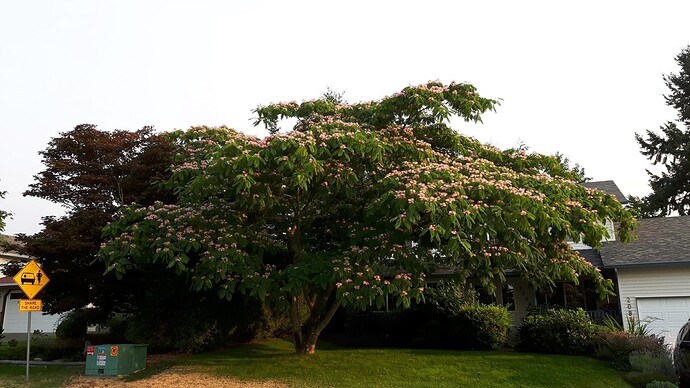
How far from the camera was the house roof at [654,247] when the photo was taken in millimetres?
17391

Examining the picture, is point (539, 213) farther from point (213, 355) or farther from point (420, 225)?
point (213, 355)

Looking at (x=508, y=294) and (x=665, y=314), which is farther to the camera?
(x=508, y=294)

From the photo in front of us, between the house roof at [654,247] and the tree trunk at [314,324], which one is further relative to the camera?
the house roof at [654,247]

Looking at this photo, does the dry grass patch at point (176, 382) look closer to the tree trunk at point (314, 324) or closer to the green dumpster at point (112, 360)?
the green dumpster at point (112, 360)

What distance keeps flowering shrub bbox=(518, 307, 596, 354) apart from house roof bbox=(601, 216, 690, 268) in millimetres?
2799

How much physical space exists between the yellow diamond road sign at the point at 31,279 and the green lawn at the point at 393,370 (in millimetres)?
2183

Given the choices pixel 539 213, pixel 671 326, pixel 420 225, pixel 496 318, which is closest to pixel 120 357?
pixel 420 225

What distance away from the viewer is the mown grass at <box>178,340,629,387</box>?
11.9 meters

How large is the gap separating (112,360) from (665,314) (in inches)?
665

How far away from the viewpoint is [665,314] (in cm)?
1725

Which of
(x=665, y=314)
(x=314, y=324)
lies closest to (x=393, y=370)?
(x=314, y=324)

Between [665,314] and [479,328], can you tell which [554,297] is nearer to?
[665,314]


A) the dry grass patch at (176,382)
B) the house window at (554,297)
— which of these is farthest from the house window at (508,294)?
the dry grass patch at (176,382)

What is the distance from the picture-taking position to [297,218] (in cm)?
1329
